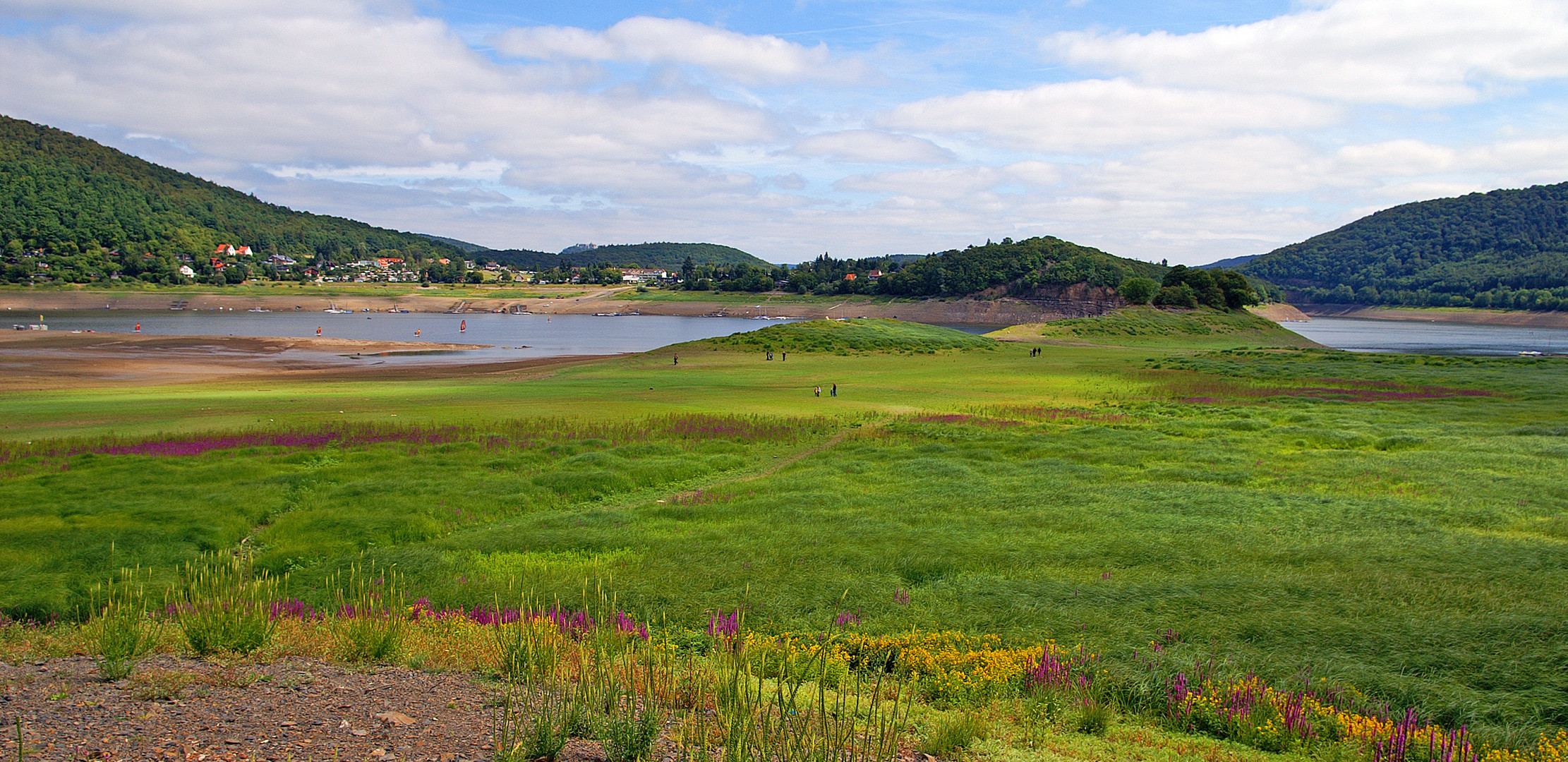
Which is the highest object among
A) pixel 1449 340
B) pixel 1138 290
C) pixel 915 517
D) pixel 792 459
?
pixel 1138 290

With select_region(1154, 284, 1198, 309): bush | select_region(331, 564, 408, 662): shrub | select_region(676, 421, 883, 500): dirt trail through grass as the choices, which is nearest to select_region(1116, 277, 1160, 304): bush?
select_region(1154, 284, 1198, 309): bush

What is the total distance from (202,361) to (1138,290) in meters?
157

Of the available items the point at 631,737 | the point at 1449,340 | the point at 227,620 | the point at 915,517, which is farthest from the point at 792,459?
the point at 1449,340

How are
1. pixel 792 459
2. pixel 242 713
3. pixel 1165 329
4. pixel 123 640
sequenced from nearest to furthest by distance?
pixel 242 713, pixel 123 640, pixel 792 459, pixel 1165 329

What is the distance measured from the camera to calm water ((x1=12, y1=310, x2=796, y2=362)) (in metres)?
112

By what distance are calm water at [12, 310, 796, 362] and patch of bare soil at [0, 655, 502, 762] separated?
8106cm

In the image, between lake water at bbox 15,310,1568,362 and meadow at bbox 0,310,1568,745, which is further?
lake water at bbox 15,310,1568,362

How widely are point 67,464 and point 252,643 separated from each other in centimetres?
2028

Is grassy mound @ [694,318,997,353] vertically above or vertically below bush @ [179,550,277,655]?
above

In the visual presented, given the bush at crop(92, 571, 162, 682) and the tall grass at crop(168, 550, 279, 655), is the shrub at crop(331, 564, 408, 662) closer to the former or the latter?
the tall grass at crop(168, 550, 279, 655)

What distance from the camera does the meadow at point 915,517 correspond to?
12.0m

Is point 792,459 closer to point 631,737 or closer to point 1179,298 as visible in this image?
point 631,737

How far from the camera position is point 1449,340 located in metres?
152

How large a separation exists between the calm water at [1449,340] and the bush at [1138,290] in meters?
30.3
